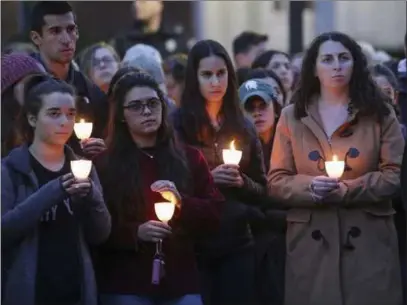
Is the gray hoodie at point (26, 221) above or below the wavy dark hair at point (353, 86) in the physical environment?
below

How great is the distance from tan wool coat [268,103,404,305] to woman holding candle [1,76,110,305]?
3.77 ft

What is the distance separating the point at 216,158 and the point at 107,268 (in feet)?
3.54

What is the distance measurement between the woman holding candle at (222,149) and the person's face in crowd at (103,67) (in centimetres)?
161

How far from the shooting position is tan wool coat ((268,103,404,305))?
19.7ft

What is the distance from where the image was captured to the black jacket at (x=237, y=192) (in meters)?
6.39

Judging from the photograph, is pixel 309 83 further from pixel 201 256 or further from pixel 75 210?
pixel 75 210

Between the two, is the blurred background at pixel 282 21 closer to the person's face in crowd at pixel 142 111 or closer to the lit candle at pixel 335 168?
the person's face in crowd at pixel 142 111

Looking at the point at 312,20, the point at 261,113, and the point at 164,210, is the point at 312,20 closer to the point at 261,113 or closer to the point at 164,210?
the point at 261,113

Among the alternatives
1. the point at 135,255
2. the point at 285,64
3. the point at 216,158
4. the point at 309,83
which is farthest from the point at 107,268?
the point at 285,64

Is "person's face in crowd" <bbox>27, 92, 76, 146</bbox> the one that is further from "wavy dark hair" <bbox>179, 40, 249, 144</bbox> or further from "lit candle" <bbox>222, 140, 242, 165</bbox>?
"wavy dark hair" <bbox>179, 40, 249, 144</bbox>

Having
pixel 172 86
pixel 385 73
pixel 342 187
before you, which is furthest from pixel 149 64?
pixel 342 187

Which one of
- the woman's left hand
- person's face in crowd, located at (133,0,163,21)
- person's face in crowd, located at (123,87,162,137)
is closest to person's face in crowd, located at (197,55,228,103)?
person's face in crowd, located at (123,87,162,137)

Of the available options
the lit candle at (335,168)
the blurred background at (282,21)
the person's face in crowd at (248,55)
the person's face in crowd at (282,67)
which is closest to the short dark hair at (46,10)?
the lit candle at (335,168)

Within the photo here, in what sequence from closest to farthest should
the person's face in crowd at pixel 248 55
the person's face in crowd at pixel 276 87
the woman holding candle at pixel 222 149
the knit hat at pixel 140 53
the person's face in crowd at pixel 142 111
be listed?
the person's face in crowd at pixel 142 111 → the woman holding candle at pixel 222 149 → the person's face in crowd at pixel 276 87 → the knit hat at pixel 140 53 → the person's face in crowd at pixel 248 55
